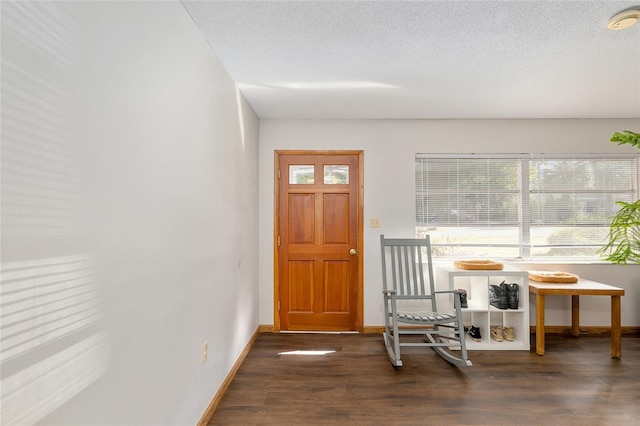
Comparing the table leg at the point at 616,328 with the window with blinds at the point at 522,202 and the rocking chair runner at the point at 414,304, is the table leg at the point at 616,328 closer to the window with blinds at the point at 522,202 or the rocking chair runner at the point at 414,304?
the window with blinds at the point at 522,202

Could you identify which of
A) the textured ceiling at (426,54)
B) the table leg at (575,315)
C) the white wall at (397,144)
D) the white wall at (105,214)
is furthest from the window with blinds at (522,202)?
the white wall at (105,214)

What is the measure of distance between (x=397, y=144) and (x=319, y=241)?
142cm

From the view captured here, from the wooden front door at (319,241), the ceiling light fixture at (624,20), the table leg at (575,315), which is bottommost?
the table leg at (575,315)

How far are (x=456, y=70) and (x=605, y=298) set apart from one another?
320 centimetres

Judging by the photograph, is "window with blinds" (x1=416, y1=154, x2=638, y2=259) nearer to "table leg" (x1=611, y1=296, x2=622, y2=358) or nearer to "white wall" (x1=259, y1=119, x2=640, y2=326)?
"white wall" (x1=259, y1=119, x2=640, y2=326)

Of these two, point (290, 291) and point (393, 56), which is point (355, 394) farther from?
point (393, 56)

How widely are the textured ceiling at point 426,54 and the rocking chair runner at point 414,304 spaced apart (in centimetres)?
147

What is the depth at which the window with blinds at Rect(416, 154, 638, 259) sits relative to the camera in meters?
3.94

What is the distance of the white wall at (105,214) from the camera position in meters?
0.85

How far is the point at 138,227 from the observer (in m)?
1.37

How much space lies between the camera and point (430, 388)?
8.52 feet

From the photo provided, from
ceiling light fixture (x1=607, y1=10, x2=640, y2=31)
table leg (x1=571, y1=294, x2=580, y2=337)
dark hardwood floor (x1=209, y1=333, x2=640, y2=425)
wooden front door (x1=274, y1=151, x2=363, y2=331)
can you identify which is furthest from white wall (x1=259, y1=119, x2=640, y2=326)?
ceiling light fixture (x1=607, y1=10, x2=640, y2=31)

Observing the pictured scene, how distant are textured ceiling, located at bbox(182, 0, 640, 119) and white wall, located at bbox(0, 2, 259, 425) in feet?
1.51

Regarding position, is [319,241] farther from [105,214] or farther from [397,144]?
[105,214]
